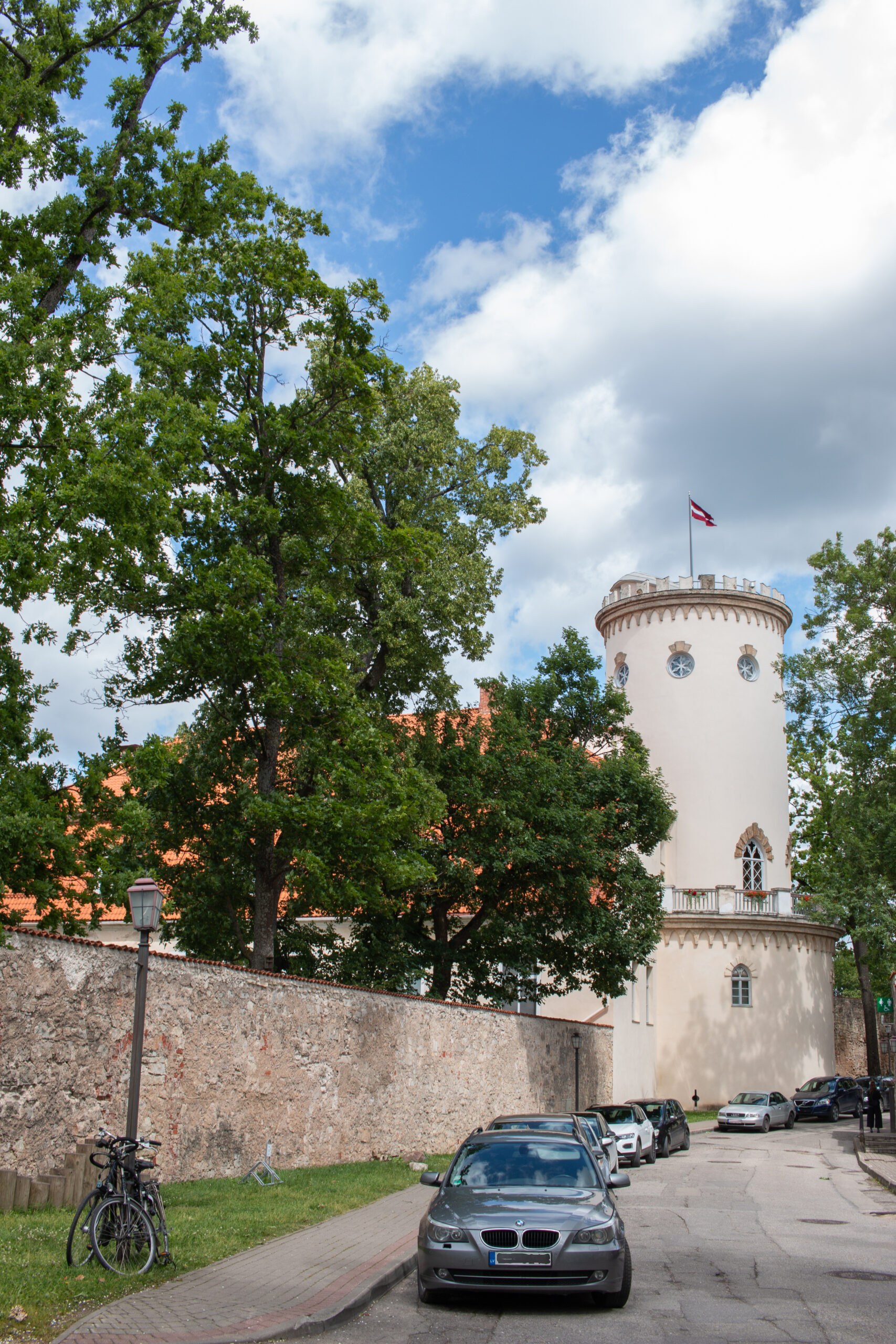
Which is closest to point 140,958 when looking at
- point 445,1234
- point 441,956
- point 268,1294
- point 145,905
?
point 145,905

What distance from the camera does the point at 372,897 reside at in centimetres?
2056

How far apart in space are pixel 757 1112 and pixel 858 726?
45.8ft

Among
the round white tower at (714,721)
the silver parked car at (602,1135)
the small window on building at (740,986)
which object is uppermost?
the round white tower at (714,721)

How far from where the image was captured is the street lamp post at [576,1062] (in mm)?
31234

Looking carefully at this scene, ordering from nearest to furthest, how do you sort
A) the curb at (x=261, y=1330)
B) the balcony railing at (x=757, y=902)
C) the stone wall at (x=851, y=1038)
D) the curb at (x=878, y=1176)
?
the curb at (x=261, y=1330), the curb at (x=878, y=1176), the balcony railing at (x=757, y=902), the stone wall at (x=851, y=1038)

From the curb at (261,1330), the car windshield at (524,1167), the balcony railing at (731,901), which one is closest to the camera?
the curb at (261,1330)

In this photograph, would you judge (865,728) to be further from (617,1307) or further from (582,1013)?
(617,1307)

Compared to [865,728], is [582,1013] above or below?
below

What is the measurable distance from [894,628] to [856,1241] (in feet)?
63.4


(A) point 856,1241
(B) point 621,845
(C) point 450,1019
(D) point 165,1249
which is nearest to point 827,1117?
(B) point 621,845

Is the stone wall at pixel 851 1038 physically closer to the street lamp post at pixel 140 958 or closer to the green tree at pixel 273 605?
the green tree at pixel 273 605

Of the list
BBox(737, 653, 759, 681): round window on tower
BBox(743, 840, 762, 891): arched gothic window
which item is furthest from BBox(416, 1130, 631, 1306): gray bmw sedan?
BBox(737, 653, 759, 681): round window on tower

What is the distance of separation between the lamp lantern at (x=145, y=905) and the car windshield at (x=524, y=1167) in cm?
366

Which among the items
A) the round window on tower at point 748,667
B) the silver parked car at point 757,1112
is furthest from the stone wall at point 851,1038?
the silver parked car at point 757,1112
